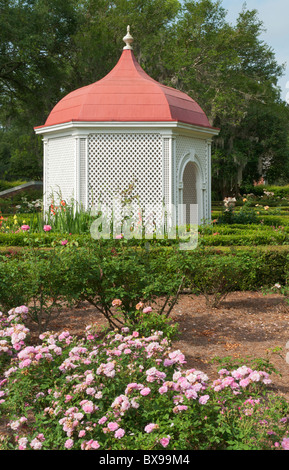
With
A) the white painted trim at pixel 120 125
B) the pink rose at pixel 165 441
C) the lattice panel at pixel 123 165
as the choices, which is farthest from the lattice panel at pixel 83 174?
the pink rose at pixel 165 441

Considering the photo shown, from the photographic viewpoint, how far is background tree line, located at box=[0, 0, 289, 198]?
23219 millimetres

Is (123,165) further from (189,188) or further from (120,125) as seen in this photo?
(189,188)

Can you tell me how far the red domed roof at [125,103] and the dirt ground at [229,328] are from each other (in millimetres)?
5901

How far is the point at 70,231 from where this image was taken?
10.1 m

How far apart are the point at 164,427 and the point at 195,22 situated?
96.0ft

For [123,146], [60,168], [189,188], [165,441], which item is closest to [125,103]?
[123,146]

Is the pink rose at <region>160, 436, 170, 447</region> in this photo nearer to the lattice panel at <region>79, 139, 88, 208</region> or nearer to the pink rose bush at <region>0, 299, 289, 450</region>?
the pink rose bush at <region>0, 299, 289, 450</region>

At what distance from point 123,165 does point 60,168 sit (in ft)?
6.40

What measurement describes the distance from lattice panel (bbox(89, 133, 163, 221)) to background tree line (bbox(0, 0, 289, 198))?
1245cm

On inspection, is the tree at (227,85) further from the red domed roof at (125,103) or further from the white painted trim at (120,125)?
the white painted trim at (120,125)

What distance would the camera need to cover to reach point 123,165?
1204 cm

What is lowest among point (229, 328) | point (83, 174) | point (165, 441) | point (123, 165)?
point (229, 328)

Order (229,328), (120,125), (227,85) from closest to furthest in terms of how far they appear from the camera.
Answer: (229,328)
(120,125)
(227,85)

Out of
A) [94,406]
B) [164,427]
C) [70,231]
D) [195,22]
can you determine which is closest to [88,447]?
[94,406]
